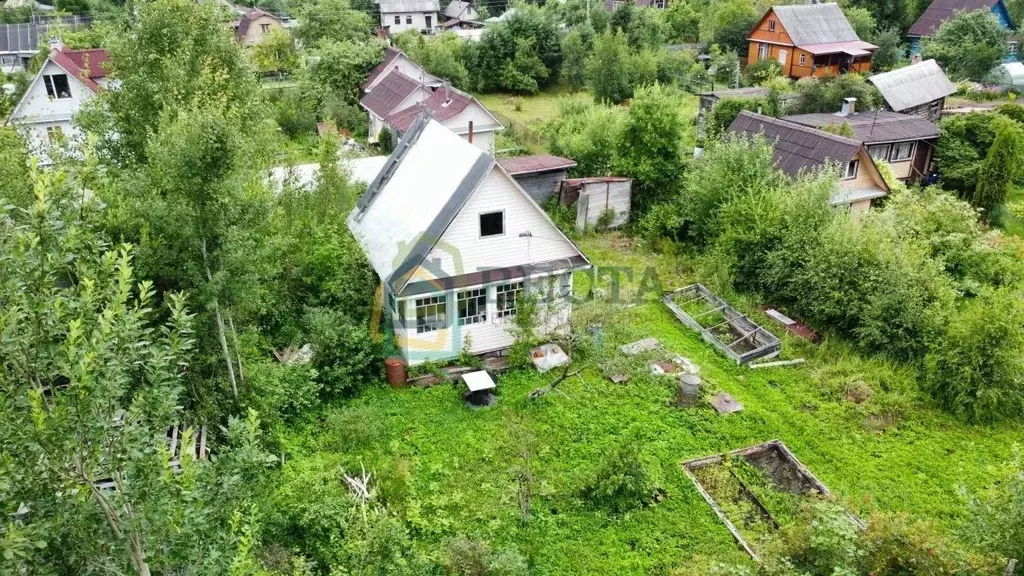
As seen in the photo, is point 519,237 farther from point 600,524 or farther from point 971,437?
point 971,437

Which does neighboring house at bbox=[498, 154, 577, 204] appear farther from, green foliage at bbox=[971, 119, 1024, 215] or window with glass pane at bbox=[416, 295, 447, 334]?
green foliage at bbox=[971, 119, 1024, 215]

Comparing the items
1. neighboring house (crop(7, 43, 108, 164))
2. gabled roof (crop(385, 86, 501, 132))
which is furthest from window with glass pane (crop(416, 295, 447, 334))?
neighboring house (crop(7, 43, 108, 164))

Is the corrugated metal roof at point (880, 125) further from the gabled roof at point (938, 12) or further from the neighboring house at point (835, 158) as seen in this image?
the gabled roof at point (938, 12)

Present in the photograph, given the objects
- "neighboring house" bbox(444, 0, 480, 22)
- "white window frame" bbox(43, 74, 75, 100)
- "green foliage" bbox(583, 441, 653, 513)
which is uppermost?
"neighboring house" bbox(444, 0, 480, 22)

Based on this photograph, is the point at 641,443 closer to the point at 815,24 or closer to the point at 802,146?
the point at 802,146

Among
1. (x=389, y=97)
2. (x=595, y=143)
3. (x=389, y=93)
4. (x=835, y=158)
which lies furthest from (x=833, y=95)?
(x=389, y=93)

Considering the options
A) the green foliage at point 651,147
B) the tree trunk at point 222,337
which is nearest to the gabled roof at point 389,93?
the green foliage at point 651,147
